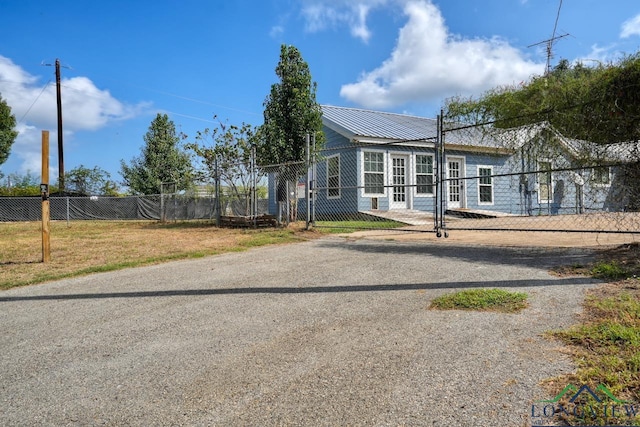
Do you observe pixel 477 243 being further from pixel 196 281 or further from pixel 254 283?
pixel 196 281

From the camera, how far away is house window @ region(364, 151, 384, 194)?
15.4m

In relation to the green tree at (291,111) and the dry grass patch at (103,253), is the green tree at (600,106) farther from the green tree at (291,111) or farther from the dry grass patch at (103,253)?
the green tree at (291,111)

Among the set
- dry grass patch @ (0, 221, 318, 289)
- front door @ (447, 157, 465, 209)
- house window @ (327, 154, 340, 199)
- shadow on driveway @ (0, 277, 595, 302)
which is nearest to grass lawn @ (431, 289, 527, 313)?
shadow on driveway @ (0, 277, 595, 302)

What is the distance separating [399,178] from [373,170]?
1.27 meters

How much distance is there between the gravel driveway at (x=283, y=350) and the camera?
2098 millimetres

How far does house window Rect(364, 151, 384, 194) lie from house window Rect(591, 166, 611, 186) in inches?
357

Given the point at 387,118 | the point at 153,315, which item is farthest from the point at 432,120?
the point at 153,315

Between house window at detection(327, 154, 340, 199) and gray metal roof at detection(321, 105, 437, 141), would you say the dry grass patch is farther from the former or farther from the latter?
gray metal roof at detection(321, 105, 437, 141)

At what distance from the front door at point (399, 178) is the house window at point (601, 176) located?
952 cm

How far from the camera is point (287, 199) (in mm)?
11805

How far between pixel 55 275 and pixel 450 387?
Result: 235 inches
